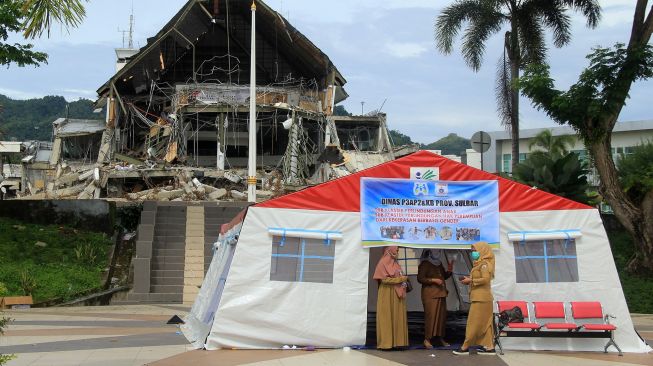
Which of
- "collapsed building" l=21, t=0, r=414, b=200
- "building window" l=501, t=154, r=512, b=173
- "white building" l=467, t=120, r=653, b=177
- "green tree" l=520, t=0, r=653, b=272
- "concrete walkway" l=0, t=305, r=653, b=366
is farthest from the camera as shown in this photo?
"building window" l=501, t=154, r=512, b=173

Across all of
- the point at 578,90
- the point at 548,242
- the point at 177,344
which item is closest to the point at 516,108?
the point at 578,90

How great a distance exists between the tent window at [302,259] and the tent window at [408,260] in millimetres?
3849

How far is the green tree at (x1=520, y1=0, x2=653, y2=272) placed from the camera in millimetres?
18734

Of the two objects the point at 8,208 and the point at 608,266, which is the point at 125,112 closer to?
the point at 8,208

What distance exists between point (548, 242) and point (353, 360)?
12.1 ft

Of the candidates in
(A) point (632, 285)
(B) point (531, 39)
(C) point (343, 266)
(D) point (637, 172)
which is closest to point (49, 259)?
(C) point (343, 266)

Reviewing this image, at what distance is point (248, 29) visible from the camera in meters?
39.1

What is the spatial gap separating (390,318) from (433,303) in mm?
827

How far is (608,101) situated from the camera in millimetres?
19016

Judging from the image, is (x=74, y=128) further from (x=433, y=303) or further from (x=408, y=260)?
(x=433, y=303)

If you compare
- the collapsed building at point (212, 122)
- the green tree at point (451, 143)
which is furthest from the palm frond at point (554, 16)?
the green tree at point (451, 143)

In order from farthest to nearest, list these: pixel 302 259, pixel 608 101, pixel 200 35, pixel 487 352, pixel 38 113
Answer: pixel 38 113, pixel 200 35, pixel 608 101, pixel 302 259, pixel 487 352

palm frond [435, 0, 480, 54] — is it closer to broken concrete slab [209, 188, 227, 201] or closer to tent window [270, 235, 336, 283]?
broken concrete slab [209, 188, 227, 201]

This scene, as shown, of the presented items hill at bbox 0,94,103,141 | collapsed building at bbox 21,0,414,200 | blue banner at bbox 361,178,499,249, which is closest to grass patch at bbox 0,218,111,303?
collapsed building at bbox 21,0,414,200
